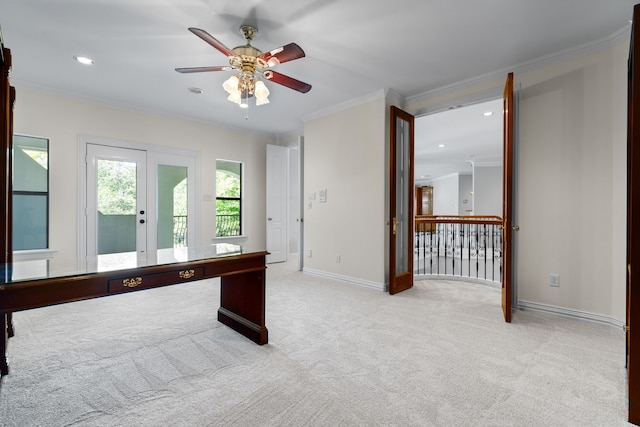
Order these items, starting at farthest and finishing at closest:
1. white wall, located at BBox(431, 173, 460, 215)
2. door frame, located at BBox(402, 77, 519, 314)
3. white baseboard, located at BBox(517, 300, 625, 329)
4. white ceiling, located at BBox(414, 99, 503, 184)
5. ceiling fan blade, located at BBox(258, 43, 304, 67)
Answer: white wall, located at BBox(431, 173, 460, 215)
white ceiling, located at BBox(414, 99, 503, 184)
door frame, located at BBox(402, 77, 519, 314)
white baseboard, located at BBox(517, 300, 625, 329)
ceiling fan blade, located at BBox(258, 43, 304, 67)

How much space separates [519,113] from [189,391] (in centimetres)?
389

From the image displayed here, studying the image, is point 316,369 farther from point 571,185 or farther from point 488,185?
point 488,185

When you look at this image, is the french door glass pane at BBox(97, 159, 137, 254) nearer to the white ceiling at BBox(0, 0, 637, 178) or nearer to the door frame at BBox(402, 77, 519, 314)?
the white ceiling at BBox(0, 0, 637, 178)

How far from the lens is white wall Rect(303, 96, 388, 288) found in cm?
399

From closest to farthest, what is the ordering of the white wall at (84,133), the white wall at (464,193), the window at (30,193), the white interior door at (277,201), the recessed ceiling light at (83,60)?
1. the recessed ceiling light at (83,60)
2. the window at (30,193)
3. the white wall at (84,133)
4. the white interior door at (277,201)
5. the white wall at (464,193)

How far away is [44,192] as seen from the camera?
384 centimetres

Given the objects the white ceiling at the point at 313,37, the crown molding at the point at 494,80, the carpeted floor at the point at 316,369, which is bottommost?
the carpeted floor at the point at 316,369

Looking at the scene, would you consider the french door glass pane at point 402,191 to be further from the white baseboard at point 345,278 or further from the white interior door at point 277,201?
the white interior door at point 277,201

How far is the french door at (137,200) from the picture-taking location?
425 centimetres

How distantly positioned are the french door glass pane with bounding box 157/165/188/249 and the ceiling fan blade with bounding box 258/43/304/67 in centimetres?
331

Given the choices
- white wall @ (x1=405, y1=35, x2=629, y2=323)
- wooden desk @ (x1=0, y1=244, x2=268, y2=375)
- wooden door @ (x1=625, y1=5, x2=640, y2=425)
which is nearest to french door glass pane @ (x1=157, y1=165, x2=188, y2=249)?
wooden desk @ (x1=0, y1=244, x2=268, y2=375)

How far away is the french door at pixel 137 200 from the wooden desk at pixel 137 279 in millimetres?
2182

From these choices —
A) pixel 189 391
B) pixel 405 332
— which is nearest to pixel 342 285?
pixel 405 332

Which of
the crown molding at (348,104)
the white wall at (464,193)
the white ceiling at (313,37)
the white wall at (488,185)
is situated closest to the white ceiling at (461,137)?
the white wall at (488,185)
